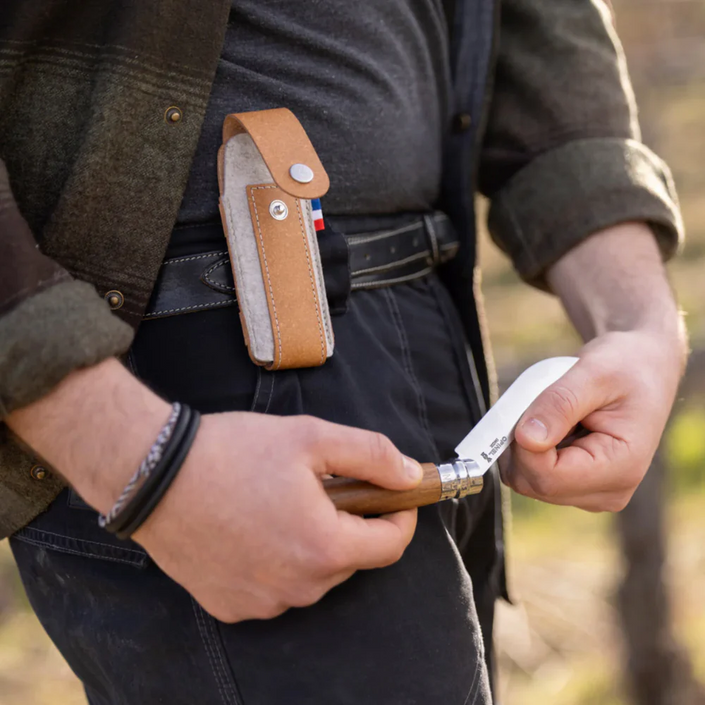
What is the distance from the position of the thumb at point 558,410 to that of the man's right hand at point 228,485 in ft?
0.82

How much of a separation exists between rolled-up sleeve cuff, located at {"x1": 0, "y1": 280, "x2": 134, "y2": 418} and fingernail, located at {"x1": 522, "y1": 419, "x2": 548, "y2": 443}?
0.48 m

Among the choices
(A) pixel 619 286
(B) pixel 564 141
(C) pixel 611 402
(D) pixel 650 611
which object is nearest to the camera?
(C) pixel 611 402

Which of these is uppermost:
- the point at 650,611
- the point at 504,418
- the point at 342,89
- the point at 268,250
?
the point at 342,89

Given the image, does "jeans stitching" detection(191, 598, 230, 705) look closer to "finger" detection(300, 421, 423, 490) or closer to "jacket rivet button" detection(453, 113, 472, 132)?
"finger" detection(300, 421, 423, 490)

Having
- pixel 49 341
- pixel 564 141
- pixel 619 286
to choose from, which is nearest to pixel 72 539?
pixel 49 341

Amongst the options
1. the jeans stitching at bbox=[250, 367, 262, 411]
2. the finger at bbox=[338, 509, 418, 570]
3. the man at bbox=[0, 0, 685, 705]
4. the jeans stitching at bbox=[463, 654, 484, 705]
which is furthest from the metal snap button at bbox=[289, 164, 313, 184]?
the jeans stitching at bbox=[463, 654, 484, 705]

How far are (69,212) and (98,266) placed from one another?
7cm

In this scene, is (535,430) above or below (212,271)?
below

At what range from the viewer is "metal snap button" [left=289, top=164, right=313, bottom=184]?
0.87 meters

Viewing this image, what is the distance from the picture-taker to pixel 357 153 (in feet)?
3.44

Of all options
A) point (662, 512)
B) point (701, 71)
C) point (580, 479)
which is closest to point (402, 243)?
point (580, 479)

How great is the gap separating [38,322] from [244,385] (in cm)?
26

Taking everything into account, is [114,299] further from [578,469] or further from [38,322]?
[578,469]

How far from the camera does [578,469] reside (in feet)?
3.22
